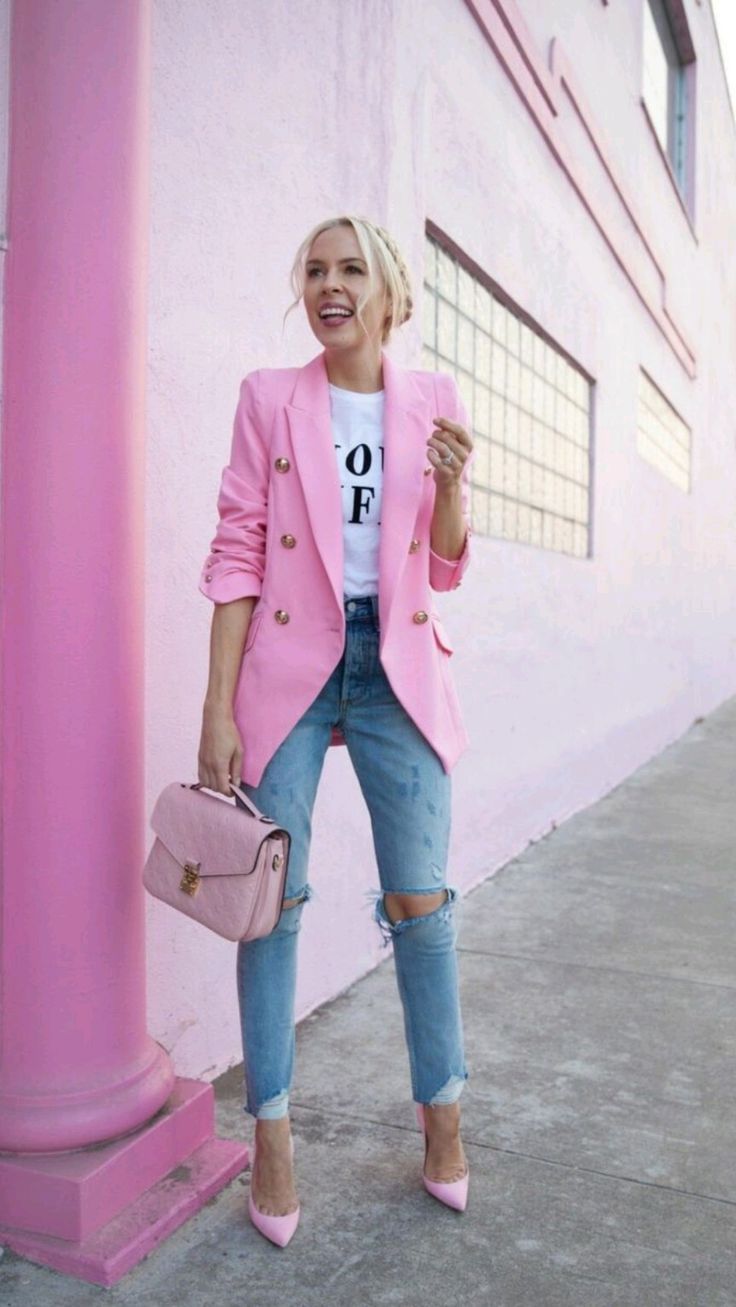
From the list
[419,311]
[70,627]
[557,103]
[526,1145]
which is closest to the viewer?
[70,627]

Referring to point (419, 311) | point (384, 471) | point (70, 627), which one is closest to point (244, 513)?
point (384, 471)

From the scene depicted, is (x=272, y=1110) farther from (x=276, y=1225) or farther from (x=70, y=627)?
(x=70, y=627)

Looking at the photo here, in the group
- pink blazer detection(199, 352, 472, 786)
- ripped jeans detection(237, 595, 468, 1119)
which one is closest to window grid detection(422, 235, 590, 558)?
pink blazer detection(199, 352, 472, 786)

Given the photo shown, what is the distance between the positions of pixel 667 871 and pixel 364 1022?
2.36 metres

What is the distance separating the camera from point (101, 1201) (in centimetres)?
204

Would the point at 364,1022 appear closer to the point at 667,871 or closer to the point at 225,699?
the point at 225,699

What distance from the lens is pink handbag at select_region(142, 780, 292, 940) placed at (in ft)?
6.37

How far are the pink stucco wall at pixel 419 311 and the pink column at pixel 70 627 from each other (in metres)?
0.42

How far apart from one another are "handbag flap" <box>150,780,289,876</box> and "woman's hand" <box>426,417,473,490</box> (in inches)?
27.5

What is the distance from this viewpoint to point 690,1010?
3404 millimetres

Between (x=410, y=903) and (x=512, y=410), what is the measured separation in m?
3.69

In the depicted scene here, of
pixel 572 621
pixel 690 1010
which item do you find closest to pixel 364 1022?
pixel 690 1010

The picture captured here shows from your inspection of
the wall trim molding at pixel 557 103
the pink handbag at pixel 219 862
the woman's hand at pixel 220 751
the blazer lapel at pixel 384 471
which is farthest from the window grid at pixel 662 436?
the pink handbag at pixel 219 862

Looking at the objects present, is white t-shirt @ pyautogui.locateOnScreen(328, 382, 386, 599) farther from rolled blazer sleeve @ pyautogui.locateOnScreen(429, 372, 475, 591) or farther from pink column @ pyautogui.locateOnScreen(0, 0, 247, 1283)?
pink column @ pyautogui.locateOnScreen(0, 0, 247, 1283)
